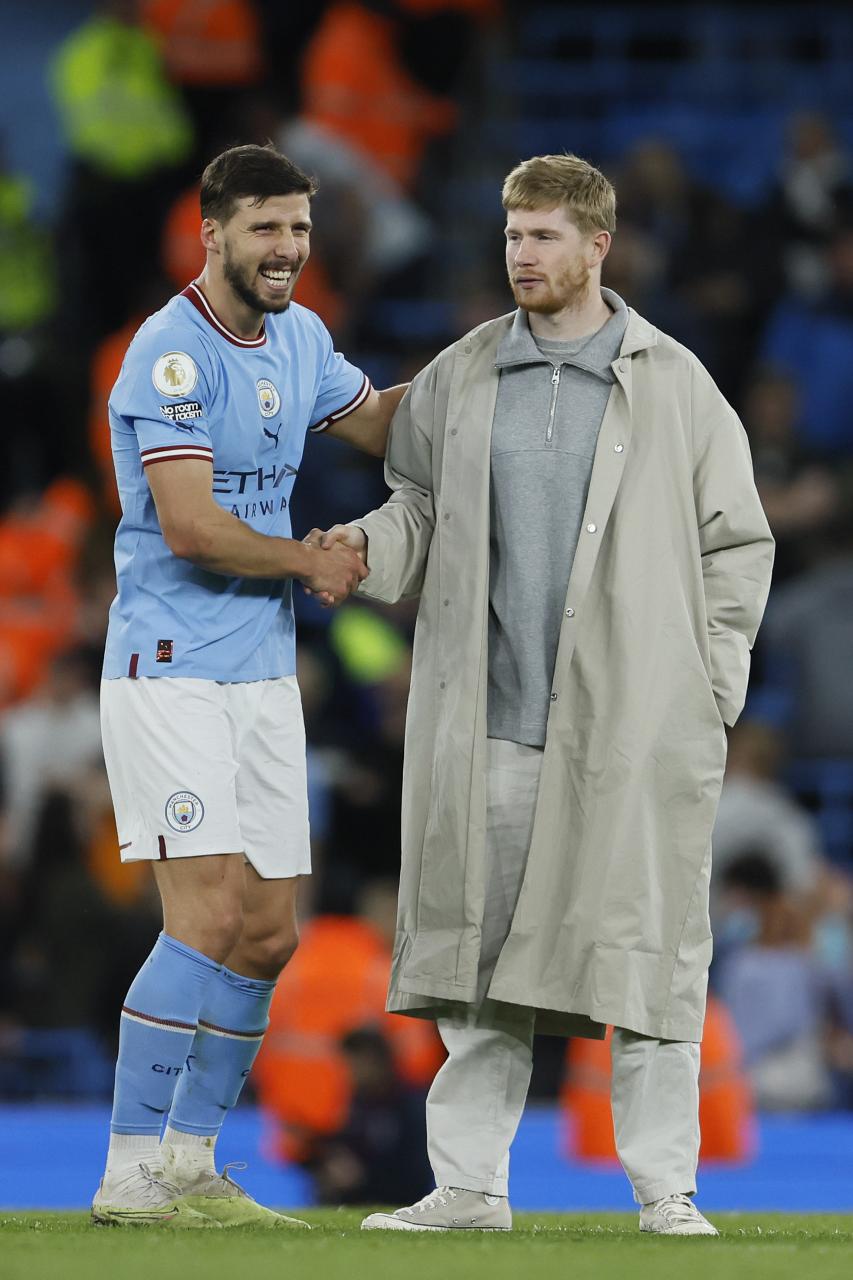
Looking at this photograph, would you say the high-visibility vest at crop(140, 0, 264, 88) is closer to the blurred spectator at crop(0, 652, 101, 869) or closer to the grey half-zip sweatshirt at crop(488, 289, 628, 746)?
the blurred spectator at crop(0, 652, 101, 869)

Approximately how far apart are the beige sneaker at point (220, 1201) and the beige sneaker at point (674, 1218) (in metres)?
0.69

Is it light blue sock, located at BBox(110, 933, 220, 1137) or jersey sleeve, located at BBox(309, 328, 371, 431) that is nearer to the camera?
light blue sock, located at BBox(110, 933, 220, 1137)

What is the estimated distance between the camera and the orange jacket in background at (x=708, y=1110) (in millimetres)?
8055

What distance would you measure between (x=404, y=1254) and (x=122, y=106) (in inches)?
375

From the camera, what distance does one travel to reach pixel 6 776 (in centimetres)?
1054

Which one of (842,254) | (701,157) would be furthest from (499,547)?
(701,157)

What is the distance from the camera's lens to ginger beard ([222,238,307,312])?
4887 millimetres

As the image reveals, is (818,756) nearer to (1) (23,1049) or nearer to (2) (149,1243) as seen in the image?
(1) (23,1049)

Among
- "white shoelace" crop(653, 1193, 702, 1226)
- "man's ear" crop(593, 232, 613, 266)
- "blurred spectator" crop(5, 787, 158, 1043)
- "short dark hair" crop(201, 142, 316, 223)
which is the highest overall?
"short dark hair" crop(201, 142, 316, 223)

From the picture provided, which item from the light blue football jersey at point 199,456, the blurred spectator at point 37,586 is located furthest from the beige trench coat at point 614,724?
the blurred spectator at point 37,586

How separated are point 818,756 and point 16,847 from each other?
12.1ft

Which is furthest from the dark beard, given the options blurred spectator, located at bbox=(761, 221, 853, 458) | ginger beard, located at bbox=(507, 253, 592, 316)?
blurred spectator, located at bbox=(761, 221, 853, 458)

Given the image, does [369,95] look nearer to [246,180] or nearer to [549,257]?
[246,180]

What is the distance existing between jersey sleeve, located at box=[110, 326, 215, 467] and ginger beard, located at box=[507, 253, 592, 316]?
26.4 inches
